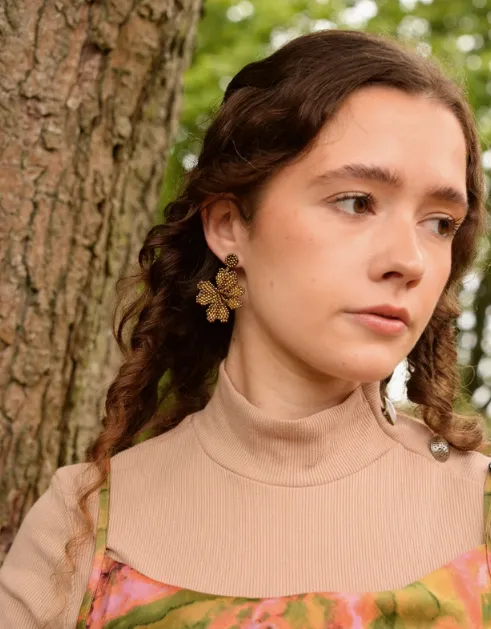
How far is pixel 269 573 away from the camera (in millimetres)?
2078

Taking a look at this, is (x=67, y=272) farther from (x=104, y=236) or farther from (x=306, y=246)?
(x=306, y=246)

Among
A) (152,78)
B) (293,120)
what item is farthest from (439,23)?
(293,120)

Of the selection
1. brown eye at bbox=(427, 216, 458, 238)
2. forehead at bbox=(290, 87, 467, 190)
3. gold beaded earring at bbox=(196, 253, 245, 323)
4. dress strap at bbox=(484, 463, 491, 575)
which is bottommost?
dress strap at bbox=(484, 463, 491, 575)

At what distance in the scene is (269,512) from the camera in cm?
216

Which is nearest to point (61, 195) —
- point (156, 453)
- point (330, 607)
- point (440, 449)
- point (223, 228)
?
A: point (223, 228)

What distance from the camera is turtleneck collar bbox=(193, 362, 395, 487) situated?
2184mm

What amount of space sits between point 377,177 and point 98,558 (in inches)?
39.4

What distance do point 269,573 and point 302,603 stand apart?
4.2 inches

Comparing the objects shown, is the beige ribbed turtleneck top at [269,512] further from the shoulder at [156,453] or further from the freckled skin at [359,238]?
the freckled skin at [359,238]

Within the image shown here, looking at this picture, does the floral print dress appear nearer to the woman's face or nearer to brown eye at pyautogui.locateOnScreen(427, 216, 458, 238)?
the woman's face

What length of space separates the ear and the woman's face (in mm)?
157

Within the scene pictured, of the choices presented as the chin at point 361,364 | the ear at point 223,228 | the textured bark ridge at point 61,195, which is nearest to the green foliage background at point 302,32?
the textured bark ridge at point 61,195

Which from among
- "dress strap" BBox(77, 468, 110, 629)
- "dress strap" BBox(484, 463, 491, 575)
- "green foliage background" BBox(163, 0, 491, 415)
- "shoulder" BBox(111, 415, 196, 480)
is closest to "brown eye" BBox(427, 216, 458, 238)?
"dress strap" BBox(484, 463, 491, 575)

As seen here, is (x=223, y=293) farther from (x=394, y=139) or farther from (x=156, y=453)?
(x=394, y=139)
